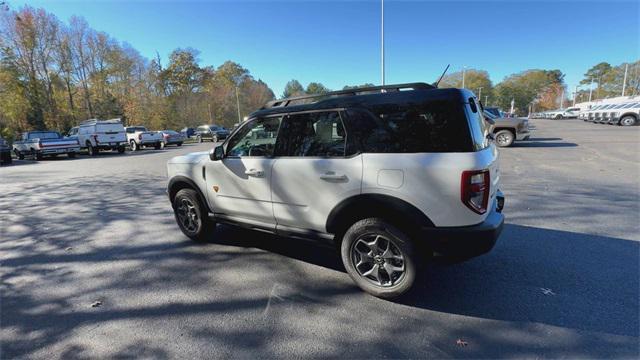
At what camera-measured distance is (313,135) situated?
10.9ft

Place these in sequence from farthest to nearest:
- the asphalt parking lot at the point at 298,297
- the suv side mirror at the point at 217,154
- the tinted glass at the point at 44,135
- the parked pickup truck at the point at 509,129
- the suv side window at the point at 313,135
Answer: the tinted glass at the point at 44,135 → the parked pickup truck at the point at 509,129 → the suv side mirror at the point at 217,154 → the suv side window at the point at 313,135 → the asphalt parking lot at the point at 298,297

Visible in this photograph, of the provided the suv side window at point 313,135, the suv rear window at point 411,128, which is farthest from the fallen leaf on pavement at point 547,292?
the suv side window at point 313,135

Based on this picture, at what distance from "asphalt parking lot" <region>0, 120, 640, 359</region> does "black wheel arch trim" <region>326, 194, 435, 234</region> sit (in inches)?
21.3

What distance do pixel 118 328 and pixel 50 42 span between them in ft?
149

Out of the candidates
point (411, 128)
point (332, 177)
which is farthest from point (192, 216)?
point (411, 128)

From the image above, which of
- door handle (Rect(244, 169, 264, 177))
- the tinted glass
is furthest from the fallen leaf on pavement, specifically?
the tinted glass

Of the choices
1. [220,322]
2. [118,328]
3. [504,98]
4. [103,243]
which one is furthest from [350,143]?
[504,98]

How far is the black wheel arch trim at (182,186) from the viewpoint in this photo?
4.32 metres

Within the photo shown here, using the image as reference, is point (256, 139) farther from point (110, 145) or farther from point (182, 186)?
point (110, 145)

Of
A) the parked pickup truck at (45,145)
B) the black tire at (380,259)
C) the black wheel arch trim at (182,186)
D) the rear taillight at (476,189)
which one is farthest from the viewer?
the parked pickup truck at (45,145)

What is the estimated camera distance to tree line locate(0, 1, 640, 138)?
32812 mm

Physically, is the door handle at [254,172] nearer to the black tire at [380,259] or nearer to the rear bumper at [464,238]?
the black tire at [380,259]

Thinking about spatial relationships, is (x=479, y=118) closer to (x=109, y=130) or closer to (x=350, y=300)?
(x=350, y=300)

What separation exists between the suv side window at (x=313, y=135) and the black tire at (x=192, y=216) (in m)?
1.62
